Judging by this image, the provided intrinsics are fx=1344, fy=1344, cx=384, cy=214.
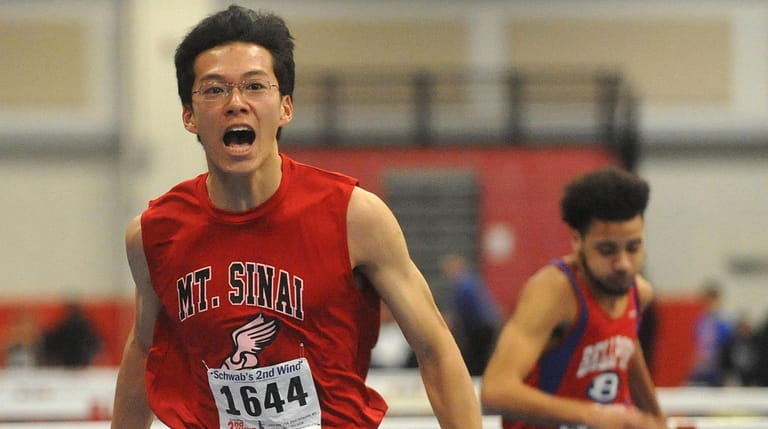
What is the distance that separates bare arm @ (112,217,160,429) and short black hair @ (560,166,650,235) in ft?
5.74

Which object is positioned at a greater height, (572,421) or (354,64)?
(354,64)

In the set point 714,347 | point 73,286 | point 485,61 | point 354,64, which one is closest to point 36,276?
point 73,286

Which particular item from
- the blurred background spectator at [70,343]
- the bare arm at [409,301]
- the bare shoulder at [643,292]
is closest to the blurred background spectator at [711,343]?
the blurred background spectator at [70,343]

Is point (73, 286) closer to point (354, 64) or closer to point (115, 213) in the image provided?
point (115, 213)

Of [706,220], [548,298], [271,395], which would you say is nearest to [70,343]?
[706,220]

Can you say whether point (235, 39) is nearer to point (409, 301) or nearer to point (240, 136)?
point (240, 136)

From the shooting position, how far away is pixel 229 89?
3.21 meters

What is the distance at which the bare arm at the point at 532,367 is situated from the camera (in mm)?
4160

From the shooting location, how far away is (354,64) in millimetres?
19484

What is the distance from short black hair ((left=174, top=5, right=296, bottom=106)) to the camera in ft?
10.7

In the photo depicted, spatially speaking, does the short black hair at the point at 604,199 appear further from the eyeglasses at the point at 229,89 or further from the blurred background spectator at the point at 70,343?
the blurred background spectator at the point at 70,343

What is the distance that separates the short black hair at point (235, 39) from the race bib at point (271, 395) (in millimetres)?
674

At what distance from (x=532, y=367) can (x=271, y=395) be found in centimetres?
140

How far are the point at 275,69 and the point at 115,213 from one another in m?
16.3
